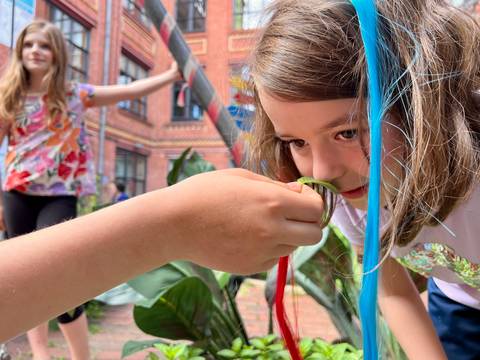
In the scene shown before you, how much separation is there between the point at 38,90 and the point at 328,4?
0.99 meters

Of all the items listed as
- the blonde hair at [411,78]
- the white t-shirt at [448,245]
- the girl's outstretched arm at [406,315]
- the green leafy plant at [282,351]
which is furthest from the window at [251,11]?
the green leafy plant at [282,351]

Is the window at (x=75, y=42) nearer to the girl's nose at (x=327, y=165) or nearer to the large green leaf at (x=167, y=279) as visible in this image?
the large green leaf at (x=167, y=279)

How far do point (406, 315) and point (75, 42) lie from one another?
1146mm

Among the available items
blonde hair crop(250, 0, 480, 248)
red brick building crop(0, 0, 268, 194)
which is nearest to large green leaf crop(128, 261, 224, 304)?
red brick building crop(0, 0, 268, 194)

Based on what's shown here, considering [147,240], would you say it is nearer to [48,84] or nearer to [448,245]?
[448,245]

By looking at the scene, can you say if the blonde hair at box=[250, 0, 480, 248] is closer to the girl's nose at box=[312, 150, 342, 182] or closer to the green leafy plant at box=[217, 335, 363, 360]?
the girl's nose at box=[312, 150, 342, 182]

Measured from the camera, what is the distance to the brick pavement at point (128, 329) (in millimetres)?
1298

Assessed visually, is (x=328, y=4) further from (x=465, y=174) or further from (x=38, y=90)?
(x=38, y=90)

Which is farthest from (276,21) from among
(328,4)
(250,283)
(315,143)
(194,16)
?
(250,283)

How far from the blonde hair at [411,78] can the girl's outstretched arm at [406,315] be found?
209 mm

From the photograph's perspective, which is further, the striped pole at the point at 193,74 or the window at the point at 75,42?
the striped pole at the point at 193,74

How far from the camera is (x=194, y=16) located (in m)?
1.34

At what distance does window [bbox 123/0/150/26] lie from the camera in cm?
124

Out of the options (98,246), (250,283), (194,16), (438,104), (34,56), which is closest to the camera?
(98,246)
